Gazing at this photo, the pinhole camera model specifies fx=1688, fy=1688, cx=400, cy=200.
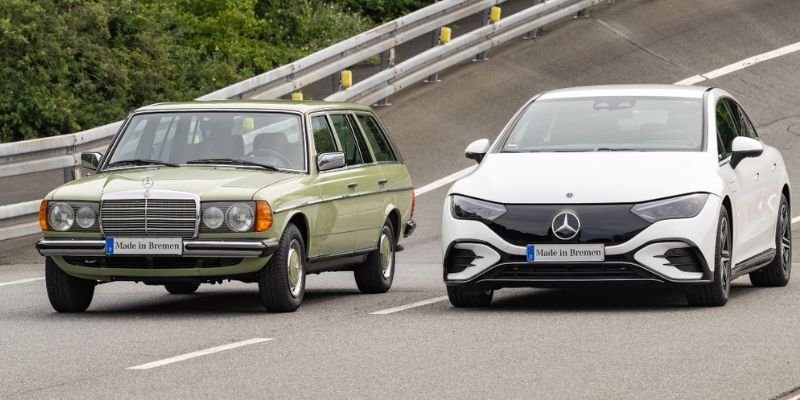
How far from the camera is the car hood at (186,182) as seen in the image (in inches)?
451

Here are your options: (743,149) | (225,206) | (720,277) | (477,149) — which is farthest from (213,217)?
(743,149)

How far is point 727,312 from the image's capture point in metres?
11.2

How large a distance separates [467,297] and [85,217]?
270 cm

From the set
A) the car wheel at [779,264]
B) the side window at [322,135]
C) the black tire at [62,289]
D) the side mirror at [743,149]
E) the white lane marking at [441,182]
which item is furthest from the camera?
the white lane marking at [441,182]

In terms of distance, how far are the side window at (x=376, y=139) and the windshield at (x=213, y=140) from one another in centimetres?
141

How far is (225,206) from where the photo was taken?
11.4 meters

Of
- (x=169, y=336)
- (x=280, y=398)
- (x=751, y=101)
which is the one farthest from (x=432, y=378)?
(x=751, y=101)

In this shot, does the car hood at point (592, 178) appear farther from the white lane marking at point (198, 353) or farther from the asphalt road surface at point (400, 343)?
the white lane marking at point (198, 353)

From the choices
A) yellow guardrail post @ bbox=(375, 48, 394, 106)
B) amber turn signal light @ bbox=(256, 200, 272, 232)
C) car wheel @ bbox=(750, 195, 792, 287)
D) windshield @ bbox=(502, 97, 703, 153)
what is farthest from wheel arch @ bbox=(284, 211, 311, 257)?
yellow guardrail post @ bbox=(375, 48, 394, 106)

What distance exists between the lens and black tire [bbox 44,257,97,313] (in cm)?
1184

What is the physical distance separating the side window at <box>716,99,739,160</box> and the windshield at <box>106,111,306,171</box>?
121 inches

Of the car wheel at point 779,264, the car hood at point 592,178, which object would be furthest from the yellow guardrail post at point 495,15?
the car hood at point 592,178

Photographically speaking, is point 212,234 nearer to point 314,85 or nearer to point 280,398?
point 280,398

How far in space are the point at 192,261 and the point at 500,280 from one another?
6.88ft
